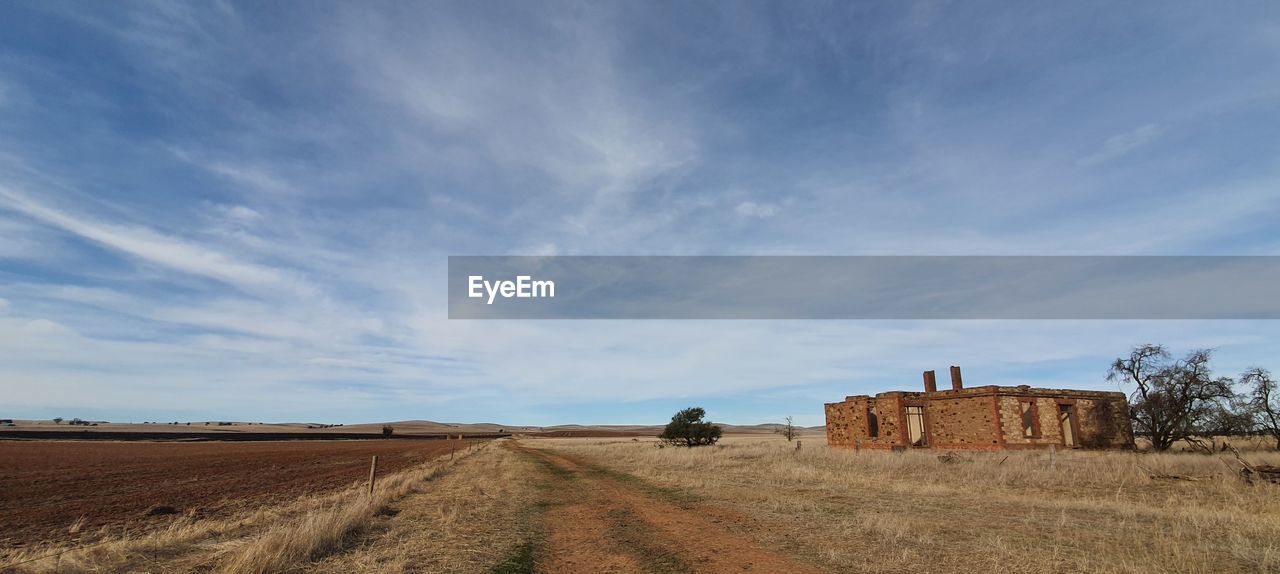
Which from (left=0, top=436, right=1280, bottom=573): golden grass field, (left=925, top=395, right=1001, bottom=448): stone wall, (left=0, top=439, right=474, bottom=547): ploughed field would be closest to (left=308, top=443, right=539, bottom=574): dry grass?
(left=0, top=436, right=1280, bottom=573): golden grass field

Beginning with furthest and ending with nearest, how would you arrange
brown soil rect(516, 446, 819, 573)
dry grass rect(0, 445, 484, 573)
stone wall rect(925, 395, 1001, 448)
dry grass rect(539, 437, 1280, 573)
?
stone wall rect(925, 395, 1001, 448), brown soil rect(516, 446, 819, 573), dry grass rect(539, 437, 1280, 573), dry grass rect(0, 445, 484, 573)

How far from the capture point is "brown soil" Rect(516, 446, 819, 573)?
32.3 feet

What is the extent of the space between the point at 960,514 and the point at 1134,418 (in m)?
33.9

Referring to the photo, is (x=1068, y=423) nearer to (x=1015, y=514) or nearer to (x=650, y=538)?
(x=1015, y=514)

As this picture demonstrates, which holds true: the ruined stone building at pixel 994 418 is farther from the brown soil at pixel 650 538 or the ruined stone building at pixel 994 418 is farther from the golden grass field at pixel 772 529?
the brown soil at pixel 650 538

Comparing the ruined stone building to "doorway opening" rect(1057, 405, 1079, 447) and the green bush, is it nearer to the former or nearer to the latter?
"doorway opening" rect(1057, 405, 1079, 447)

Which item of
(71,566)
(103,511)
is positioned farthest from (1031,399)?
(103,511)

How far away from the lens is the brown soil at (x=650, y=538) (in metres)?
9.85

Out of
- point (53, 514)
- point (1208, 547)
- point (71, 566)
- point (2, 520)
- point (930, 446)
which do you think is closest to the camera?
point (71, 566)

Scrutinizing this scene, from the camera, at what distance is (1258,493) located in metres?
15.8

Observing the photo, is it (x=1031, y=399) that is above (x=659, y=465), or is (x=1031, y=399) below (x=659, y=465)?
above

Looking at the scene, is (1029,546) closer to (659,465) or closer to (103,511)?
(659,465)

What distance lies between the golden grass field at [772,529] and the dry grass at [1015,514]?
0.06 meters

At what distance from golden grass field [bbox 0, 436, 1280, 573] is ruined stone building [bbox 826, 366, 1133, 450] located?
13790 millimetres
